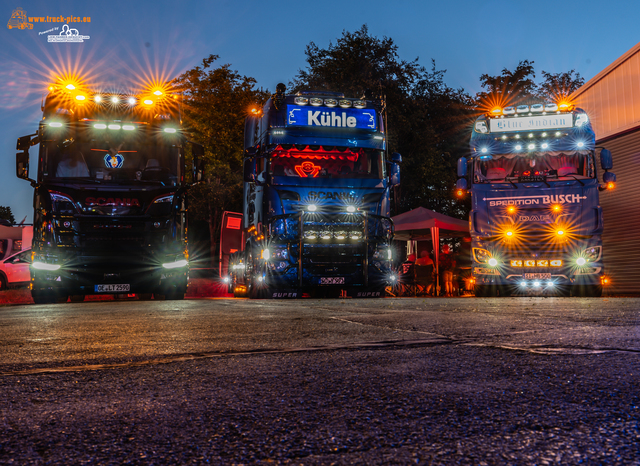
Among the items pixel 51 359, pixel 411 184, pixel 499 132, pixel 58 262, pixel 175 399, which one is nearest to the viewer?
pixel 175 399

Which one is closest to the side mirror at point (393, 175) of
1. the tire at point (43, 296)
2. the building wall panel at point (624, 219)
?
the tire at point (43, 296)

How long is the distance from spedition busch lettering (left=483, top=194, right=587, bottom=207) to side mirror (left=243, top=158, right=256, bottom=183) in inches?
203

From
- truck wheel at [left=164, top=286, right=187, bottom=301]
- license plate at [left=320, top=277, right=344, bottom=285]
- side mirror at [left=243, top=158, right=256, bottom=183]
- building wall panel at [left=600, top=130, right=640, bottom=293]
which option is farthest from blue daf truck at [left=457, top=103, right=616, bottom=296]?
truck wheel at [left=164, top=286, right=187, bottom=301]

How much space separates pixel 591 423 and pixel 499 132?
1216cm

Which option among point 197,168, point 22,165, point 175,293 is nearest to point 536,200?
point 197,168

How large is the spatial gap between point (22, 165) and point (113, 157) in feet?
5.36

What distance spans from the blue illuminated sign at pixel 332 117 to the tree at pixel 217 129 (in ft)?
59.0

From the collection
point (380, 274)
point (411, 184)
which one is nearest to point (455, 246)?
point (411, 184)

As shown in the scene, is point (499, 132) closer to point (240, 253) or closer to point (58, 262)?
point (240, 253)

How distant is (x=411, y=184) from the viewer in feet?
89.8

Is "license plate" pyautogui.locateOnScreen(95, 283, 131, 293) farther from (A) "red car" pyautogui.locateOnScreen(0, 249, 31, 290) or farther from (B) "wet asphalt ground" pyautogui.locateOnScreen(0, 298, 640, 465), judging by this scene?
(A) "red car" pyautogui.locateOnScreen(0, 249, 31, 290)

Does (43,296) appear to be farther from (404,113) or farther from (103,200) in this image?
(404,113)

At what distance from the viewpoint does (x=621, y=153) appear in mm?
17500

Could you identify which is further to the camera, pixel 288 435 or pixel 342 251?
pixel 342 251
